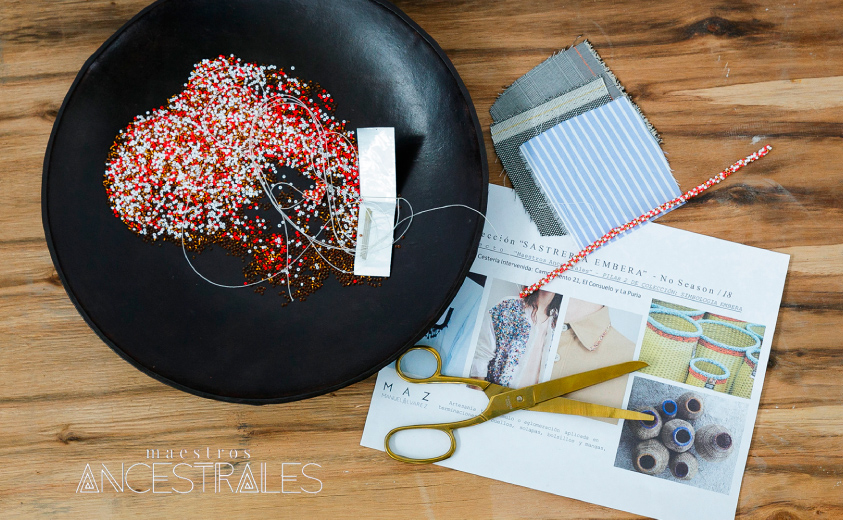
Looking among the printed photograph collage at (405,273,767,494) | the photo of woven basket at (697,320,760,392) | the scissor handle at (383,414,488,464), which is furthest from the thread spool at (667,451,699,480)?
the scissor handle at (383,414,488,464)

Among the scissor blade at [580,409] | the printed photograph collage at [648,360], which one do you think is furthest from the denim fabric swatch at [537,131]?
the scissor blade at [580,409]

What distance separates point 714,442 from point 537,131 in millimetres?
471

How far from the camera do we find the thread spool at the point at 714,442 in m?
0.69

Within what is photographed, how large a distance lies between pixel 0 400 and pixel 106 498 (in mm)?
195

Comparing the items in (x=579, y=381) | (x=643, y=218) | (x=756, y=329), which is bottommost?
(x=579, y=381)

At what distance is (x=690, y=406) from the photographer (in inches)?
27.3

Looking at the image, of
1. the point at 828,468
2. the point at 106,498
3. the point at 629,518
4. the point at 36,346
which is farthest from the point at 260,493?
the point at 828,468

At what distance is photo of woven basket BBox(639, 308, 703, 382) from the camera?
2.27 ft

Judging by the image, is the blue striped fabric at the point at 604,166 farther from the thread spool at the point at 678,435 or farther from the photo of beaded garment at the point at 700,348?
the thread spool at the point at 678,435

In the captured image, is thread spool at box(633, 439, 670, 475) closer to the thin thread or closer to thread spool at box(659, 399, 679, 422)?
thread spool at box(659, 399, 679, 422)

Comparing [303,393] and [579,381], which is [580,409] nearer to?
[579,381]

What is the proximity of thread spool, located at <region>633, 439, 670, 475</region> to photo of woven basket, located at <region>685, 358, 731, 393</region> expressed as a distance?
95 mm

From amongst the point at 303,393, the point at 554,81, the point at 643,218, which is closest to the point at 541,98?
the point at 554,81

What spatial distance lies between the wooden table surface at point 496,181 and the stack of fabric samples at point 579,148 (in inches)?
0.9
